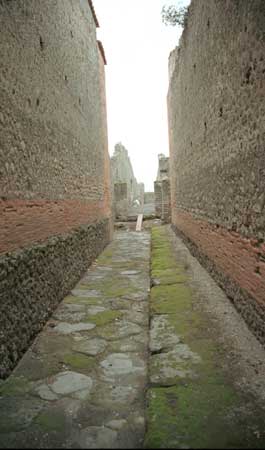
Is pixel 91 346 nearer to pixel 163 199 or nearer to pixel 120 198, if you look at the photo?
pixel 163 199

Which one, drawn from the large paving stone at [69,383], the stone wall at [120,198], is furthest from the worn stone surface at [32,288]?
the stone wall at [120,198]

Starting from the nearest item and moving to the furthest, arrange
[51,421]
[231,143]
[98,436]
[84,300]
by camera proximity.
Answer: [98,436], [51,421], [231,143], [84,300]

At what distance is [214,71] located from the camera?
4.83 metres

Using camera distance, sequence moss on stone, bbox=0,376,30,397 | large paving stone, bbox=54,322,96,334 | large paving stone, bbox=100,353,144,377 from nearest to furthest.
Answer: moss on stone, bbox=0,376,30,397 < large paving stone, bbox=100,353,144,377 < large paving stone, bbox=54,322,96,334

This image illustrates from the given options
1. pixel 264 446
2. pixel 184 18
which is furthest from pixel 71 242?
pixel 184 18

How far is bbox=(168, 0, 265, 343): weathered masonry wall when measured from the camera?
3.26 meters

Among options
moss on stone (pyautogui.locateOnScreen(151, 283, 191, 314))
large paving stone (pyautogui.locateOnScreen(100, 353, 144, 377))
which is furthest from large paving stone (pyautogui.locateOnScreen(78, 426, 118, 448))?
moss on stone (pyautogui.locateOnScreen(151, 283, 191, 314))

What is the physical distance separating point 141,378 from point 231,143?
2.82 m

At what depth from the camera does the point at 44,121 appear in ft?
15.0

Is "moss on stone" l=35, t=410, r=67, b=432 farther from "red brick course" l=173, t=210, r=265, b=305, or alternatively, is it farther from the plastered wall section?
"red brick course" l=173, t=210, r=265, b=305

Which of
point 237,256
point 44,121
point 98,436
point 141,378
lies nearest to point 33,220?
point 44,121

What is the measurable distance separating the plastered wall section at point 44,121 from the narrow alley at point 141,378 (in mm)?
1157

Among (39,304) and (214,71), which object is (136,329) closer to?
(39,304)

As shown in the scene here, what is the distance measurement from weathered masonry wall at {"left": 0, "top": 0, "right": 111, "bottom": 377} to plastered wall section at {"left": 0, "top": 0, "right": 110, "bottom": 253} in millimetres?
11
